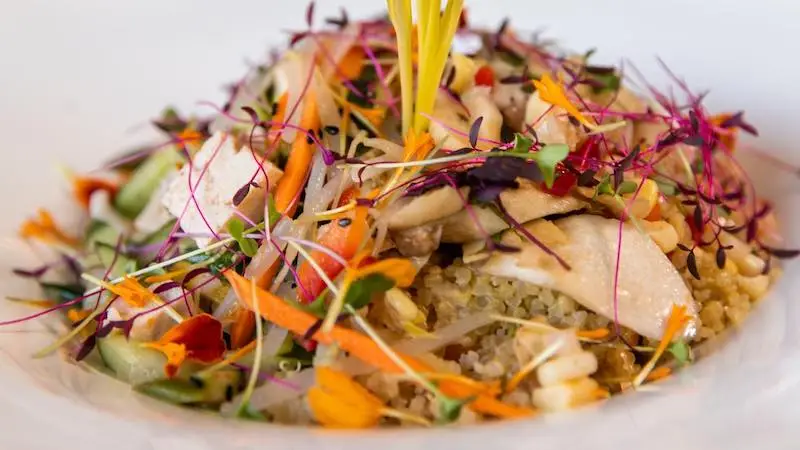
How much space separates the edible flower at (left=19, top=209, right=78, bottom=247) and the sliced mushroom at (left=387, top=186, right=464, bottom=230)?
4.49 ft

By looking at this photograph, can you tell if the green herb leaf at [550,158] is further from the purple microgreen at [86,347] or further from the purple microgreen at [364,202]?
the purple microgreen at [86,347]

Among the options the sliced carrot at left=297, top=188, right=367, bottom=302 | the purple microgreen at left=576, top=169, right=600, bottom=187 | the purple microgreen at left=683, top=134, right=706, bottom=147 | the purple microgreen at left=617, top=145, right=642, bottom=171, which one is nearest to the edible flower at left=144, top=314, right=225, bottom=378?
the sliced carrot at left=297, top=188, right=367, bottom=302

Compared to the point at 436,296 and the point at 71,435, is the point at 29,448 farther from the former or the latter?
the point at 436,296

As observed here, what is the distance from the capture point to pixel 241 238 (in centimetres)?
182

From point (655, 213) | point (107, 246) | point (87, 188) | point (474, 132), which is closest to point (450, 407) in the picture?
point (474, 132)

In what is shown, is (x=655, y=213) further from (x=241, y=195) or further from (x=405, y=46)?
(x=241, y=195)

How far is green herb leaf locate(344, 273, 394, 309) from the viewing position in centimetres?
165

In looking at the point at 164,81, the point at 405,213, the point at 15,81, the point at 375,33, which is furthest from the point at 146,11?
the point at 405,213

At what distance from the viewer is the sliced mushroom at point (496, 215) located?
177 centimetres

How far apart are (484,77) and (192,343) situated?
1.10 metres

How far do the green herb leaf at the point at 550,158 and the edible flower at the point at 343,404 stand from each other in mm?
577

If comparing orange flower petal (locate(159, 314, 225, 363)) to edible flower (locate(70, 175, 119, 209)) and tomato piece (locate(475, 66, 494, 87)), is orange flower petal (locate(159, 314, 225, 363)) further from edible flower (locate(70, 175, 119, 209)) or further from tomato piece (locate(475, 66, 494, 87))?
edible flower (locate(70, 175, 119, 209))

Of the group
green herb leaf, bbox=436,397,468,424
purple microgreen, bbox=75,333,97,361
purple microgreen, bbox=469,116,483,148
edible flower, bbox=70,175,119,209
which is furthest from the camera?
edible flower, bbox=70,175,119,209

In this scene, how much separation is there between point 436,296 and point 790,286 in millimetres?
984
